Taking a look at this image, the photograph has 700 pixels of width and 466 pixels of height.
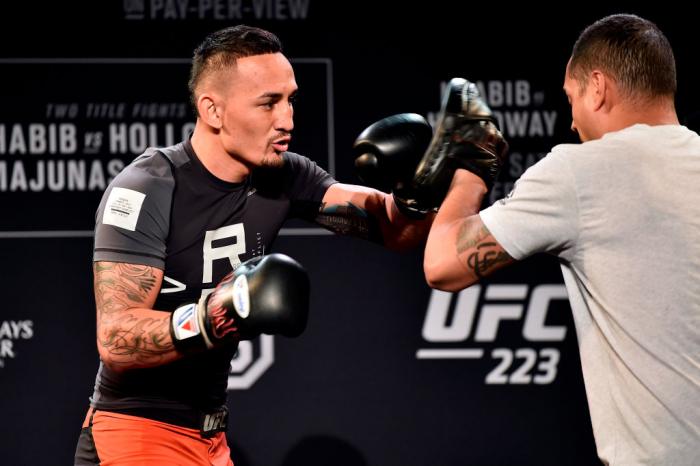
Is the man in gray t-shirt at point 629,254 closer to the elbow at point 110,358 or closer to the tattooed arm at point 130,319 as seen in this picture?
the tattooed arm at point 130,319

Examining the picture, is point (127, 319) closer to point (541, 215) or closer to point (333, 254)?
point (541, 215)

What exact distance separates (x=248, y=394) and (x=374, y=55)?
A: 4.80 feet

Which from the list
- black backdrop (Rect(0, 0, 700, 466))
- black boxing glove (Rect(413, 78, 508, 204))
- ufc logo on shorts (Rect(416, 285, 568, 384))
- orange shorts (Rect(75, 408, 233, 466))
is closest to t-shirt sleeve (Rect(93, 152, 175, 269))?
orange shorts (Rect(75, 408, 233, 466))

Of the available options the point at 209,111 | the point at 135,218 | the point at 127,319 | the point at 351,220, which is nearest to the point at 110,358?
the point at 127,319

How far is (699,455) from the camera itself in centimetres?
159

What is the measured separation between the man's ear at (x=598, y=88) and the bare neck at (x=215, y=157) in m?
0.99

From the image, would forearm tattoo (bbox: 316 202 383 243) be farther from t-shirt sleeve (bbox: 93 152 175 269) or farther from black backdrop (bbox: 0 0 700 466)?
black backdrop (bbox: 0 0 700 466)

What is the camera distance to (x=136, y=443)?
2.11 m

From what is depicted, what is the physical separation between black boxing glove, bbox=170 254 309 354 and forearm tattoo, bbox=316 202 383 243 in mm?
636

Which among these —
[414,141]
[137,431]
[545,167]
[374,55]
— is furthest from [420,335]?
[545,167]

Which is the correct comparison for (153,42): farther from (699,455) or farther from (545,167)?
(699,455)

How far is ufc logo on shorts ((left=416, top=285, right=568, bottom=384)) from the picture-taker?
3.54 m

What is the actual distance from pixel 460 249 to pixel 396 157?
0.57 metres

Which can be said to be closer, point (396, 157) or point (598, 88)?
point (598, 88)
